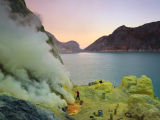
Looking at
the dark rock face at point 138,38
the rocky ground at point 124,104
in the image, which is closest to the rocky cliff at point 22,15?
the rocky ground at point 124,104

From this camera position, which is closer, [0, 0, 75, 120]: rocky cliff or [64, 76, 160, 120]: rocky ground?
[0, 0, 75, 120]: rocky cliff

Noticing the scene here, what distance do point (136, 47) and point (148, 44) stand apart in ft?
52.5

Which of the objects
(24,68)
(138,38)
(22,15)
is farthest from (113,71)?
(138,38)

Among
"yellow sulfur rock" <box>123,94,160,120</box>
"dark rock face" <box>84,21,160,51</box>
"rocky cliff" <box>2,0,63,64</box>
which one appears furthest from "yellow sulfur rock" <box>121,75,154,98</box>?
"dark rock face" <box>84,21,160,51</box>

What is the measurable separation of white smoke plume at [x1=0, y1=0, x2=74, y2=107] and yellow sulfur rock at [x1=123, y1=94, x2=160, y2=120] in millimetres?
6544

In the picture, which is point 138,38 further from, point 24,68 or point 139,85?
point 24,68

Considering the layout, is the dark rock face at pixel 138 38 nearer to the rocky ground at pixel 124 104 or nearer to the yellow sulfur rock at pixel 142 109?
the rocky ground at pixel 124 104

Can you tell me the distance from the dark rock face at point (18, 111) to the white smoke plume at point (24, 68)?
9.81 feet

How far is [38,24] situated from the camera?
17578 millimetres

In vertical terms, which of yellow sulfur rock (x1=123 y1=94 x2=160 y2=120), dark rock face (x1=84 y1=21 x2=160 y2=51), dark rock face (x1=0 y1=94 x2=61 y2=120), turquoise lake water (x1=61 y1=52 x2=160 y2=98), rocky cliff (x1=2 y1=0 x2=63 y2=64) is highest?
dark rock face (x1=84 y1=21 x2=160 y2=51)

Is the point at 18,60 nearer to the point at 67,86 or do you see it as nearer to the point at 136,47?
the point at 67,86

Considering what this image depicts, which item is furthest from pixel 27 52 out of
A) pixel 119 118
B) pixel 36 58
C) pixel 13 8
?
pixel 119 118

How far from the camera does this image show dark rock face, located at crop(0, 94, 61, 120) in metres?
5.28

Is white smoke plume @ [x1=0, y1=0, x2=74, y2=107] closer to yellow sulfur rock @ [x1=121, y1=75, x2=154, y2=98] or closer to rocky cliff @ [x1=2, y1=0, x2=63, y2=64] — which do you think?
rocky cliff @ [x1=2, y1=0, x2=63, y2=64]
